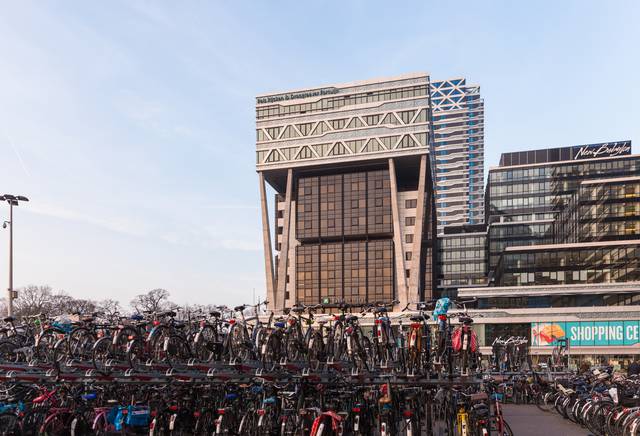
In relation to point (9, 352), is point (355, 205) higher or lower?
higher

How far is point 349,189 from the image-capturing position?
6912 centimetres

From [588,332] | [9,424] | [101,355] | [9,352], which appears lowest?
[588,332]

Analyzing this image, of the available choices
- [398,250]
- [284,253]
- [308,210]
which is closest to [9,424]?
[398,250]

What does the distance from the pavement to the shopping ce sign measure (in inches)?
2854

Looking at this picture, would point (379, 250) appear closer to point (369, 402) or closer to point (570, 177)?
point (570, 177)

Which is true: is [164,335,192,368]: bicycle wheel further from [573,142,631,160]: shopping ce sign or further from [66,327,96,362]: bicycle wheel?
[573,142,631,160]: shopping ce sign

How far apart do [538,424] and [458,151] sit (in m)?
144

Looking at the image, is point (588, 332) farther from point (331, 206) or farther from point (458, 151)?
point (458, 151)

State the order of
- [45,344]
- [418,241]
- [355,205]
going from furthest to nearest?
[355,205] < [418,241] < [45,344]

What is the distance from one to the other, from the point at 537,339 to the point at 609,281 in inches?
343

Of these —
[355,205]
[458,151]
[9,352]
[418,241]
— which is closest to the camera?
[9,352]

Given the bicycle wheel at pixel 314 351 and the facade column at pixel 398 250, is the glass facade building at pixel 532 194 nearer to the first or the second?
the facade column at pixel 398 250

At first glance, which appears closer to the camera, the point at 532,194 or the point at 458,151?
the point at 532,194

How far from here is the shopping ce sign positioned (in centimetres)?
8288
